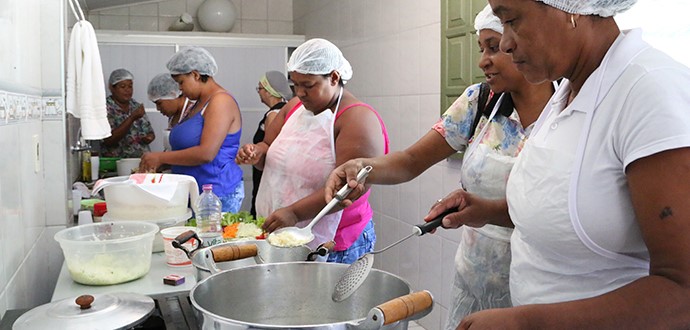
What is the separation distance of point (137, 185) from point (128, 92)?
303cm

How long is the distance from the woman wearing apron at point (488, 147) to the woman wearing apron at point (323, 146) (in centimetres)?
49

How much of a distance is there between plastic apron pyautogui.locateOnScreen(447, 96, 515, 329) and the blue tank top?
5.28 feet

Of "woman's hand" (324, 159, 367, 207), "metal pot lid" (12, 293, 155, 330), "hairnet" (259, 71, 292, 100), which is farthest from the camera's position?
"hairnet" (259, 71, 292, 100)

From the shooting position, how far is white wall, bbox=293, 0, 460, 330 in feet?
10.4

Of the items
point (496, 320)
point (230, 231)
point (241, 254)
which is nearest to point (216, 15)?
point (230, 231)

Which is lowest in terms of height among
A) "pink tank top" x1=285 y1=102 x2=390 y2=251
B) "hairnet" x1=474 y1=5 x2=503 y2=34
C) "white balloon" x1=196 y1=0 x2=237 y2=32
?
"pink tank top" x1=285 y1=102 x2=390 y2=251

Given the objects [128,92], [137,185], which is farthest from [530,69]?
[128,92]

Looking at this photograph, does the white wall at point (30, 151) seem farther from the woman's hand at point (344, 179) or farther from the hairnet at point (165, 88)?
the hairnet at point (165, 88)

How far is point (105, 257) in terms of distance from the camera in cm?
153

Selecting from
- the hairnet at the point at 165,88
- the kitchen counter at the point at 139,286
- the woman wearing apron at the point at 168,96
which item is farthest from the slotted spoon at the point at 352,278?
the hairnet at the point at 165,88

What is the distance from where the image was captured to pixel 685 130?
0.77m

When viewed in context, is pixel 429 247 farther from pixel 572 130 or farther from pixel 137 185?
pixel 572 130

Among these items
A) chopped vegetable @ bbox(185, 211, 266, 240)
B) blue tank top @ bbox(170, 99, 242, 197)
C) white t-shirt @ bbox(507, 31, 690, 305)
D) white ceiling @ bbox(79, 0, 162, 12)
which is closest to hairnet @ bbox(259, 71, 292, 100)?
blue tank top @ bbox(170, 99, 242, 197)

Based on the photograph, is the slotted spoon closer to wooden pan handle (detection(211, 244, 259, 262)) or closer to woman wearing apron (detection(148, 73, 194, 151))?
wooden pan handle (detection(211, 244, 259, 262))
